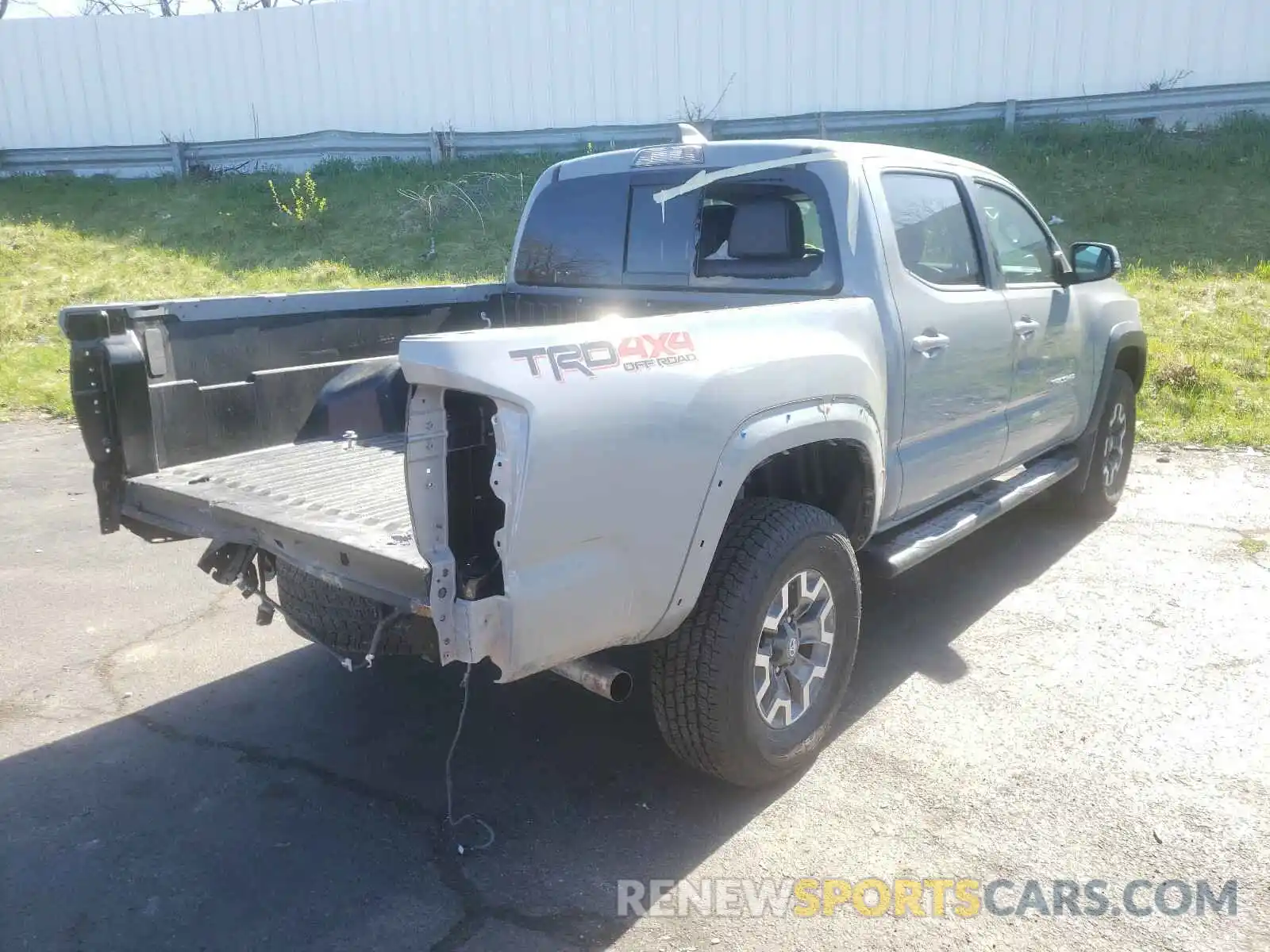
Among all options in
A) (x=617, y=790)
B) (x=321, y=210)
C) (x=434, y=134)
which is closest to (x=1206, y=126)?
(x=434, y=134)

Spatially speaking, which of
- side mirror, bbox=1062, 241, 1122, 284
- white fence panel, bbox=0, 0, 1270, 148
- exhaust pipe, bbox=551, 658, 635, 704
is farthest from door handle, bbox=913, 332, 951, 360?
white fence panel, bbox=0, 0, 1270, 148

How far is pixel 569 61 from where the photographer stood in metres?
13.1

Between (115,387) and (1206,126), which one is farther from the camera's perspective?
(1206,126)

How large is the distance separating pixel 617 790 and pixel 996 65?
36.6ft

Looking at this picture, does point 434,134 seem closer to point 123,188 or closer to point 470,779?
point 123,188

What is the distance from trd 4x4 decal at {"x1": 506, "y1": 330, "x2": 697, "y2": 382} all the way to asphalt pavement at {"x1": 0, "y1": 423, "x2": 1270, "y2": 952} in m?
1.46

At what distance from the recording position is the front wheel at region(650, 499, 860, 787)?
3.04 m

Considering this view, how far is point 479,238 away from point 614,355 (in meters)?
9.91

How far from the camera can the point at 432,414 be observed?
246cm

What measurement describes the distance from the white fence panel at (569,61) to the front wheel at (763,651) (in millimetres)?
10166

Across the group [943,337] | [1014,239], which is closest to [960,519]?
[943,337]

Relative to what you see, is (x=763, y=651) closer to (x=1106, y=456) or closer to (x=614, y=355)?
(x=614, y=355)

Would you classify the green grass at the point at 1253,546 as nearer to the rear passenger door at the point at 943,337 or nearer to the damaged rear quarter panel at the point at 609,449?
the rear passenger door at the point at 943,337

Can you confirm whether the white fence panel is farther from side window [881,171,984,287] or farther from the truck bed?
the truck bed
